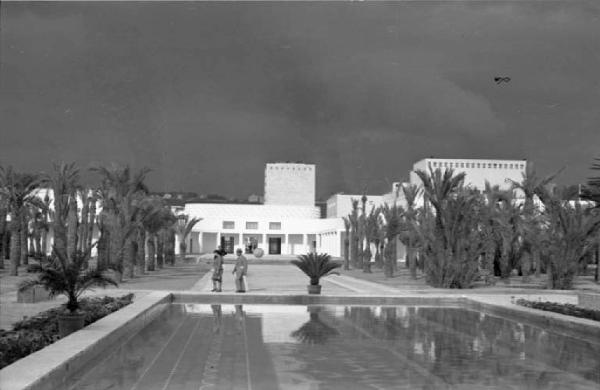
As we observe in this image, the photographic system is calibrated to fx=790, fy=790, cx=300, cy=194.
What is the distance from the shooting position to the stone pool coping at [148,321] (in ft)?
24.3

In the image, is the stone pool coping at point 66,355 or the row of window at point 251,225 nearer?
the stone pool coping at point 66,355

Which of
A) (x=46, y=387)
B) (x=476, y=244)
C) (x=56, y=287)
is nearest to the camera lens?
(x=46, y=387)

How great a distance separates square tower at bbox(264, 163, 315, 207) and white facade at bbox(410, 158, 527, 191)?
23.2 meters

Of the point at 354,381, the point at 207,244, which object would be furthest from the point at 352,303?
the point at 207,244

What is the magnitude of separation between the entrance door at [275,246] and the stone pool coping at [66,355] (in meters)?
76.4

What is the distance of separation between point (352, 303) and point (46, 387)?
12.9m

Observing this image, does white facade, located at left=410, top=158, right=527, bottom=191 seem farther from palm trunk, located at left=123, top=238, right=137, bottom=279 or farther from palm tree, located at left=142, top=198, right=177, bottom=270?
palm trunk, located at left=123, top=238, right=137, bottom=279

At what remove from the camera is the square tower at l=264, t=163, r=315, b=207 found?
112 m

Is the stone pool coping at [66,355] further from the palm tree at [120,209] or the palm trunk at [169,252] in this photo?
the palm trunk at [169,252]

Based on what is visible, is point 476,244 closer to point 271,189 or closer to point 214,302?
point 214,302

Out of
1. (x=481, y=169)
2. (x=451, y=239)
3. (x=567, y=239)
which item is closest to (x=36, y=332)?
(x=451, y=239)

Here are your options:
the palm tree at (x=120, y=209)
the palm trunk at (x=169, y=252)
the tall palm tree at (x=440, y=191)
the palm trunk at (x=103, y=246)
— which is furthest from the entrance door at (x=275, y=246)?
the tall palm tree at (x=440, y=191)

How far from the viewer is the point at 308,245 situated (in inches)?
3519

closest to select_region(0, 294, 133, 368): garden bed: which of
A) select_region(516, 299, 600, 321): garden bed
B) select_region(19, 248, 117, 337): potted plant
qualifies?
select_region(19, 248, 117, 337): potted plant
